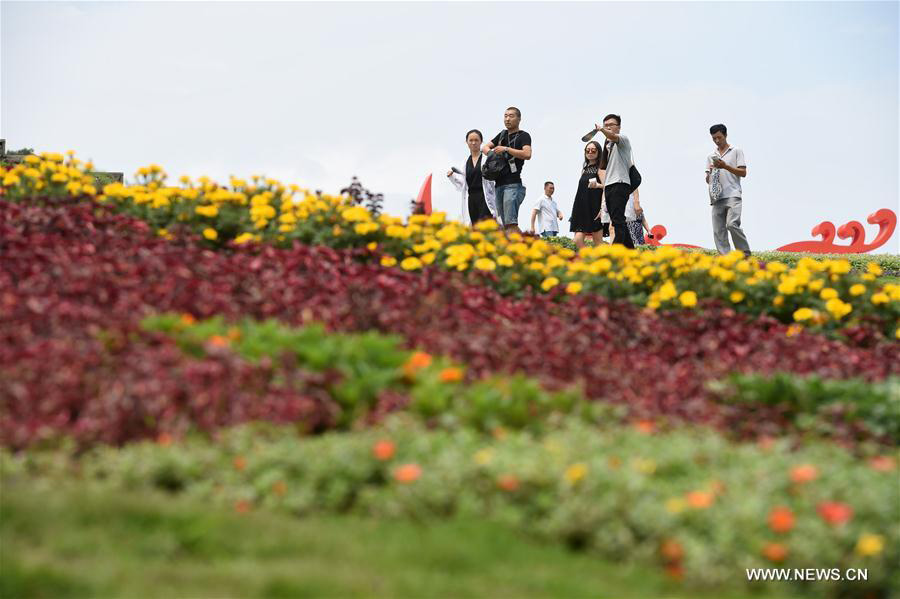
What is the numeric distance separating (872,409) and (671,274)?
3047mm

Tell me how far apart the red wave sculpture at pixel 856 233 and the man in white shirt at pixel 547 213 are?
367 inches

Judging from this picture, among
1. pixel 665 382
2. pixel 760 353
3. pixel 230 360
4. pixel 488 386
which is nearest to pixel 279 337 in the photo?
pixel 230 360

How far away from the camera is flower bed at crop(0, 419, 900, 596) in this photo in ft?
11.8

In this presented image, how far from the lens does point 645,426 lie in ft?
15.2

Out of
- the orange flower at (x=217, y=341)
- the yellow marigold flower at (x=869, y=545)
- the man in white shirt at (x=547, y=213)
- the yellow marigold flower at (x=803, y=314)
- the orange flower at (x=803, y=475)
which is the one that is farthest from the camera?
the man in white shirt at (x=547, y=213)

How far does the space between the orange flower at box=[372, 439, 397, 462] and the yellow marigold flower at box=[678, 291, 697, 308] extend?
415 cm

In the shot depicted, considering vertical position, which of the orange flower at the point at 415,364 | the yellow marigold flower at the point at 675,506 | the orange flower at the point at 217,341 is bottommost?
the yellow marigold flower at the point at 675,506

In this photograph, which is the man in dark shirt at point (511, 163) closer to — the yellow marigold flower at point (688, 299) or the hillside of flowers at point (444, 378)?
the hillside of flowers at point (444, 378)

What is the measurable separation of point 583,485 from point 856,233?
23.1 meters

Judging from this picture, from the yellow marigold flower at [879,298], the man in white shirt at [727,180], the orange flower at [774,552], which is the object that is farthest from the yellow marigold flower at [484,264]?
the man in white shirt at [727,180]

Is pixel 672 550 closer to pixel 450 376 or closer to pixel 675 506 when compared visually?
pixel 675 506

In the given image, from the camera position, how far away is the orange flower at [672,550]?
356cm

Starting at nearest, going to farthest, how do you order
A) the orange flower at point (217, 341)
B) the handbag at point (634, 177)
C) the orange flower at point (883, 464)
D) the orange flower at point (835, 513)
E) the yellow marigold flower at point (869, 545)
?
the yellow marigold flower at point (869, 545), the orange flower at point (835, 513), the orange flower at point (883, 464), the orange flower at point (217, 341), the handbag at point (634, 177)

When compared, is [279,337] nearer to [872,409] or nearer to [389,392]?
[389,392]
